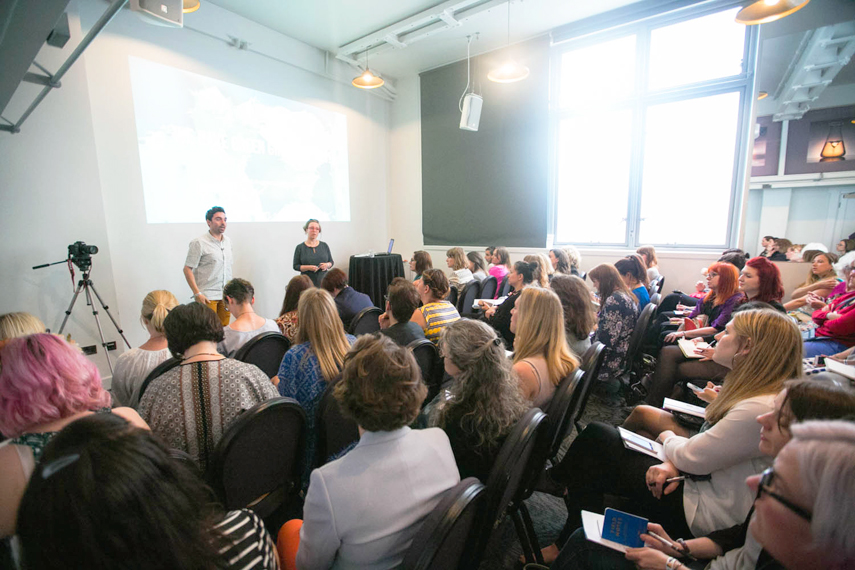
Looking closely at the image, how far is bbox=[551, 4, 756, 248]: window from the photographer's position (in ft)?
15.7

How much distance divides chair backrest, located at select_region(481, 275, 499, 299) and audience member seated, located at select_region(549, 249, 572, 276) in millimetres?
729

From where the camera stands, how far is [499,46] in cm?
594

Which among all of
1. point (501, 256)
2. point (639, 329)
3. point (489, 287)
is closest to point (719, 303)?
point (639, 329)

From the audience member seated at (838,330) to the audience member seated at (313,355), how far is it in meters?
3.29

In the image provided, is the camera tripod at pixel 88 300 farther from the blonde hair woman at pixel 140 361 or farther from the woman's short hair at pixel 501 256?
the woman's short hair at pixel 501 256

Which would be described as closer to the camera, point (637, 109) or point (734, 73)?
point (734, 73)

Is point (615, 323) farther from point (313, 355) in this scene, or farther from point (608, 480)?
point (313, 355)

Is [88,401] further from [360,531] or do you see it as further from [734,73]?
[734,73]

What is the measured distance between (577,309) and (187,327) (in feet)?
7.17

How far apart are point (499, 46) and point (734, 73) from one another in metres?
3.24

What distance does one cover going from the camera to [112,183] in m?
3.78

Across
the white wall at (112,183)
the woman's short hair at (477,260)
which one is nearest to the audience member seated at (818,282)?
the woman's short hair at (477,260)

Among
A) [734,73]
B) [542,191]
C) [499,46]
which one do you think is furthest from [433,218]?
[734,73]

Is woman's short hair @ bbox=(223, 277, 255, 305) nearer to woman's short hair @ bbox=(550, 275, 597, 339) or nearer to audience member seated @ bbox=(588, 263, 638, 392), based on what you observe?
woman's short hair @ bbox=(550, 275, 597, 339)
